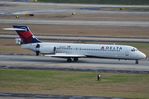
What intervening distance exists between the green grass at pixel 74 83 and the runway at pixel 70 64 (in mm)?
3707

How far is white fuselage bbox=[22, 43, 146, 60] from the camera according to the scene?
81688 mm

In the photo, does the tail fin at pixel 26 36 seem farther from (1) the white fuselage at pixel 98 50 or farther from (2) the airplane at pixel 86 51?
(1) the white fuselage at pixel 98 50

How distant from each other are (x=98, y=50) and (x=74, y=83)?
754 inches

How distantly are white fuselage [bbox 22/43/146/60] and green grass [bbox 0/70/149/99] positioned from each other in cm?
1098

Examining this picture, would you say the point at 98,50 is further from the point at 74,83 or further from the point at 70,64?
the point at 74,83

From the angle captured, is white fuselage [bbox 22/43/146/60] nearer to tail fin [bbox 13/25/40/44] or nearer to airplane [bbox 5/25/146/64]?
airplane [bbox 5/25/146/64]

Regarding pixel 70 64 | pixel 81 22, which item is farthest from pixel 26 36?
pixel 81 22

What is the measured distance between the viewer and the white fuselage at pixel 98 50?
268ft

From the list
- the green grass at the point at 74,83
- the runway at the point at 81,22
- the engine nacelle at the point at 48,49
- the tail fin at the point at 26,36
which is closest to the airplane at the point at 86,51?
the engine nacelle at the point at 48,49

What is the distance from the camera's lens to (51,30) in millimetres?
122250

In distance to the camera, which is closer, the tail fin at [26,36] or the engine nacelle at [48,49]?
the engine nacelle at [48,49]

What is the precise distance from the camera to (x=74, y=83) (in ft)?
210

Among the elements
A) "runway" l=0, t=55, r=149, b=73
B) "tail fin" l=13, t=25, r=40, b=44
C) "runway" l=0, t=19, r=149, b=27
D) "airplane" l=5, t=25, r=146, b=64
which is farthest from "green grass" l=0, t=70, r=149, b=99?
"runway" l=0, t=19, r=149, b=27

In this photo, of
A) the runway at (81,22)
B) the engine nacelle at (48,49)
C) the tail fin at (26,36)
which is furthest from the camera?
the runway at (81,22)
